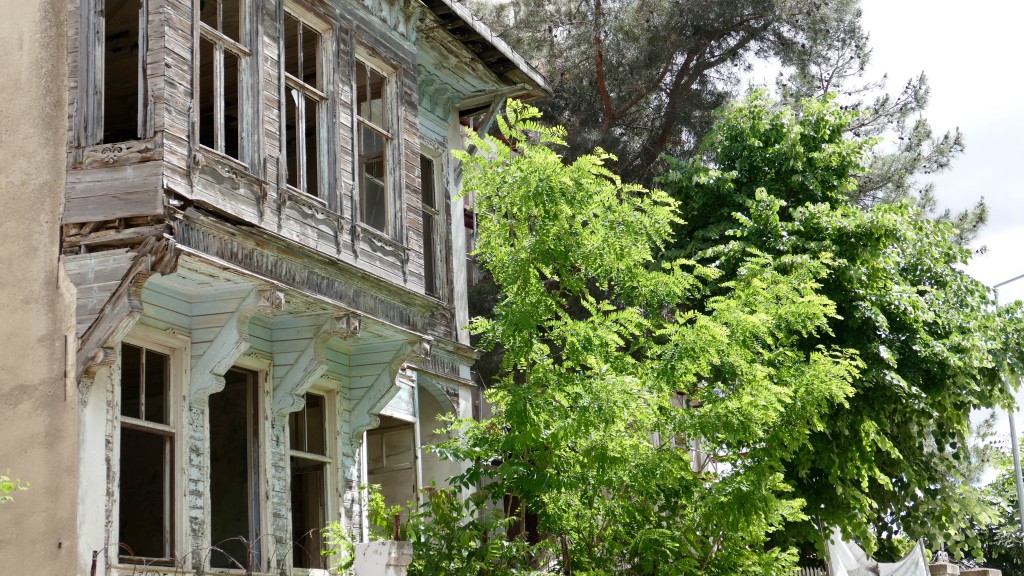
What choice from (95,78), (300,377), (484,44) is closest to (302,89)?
(95,78)

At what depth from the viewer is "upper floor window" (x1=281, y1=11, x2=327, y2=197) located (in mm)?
13359

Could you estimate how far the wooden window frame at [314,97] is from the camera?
1318cm

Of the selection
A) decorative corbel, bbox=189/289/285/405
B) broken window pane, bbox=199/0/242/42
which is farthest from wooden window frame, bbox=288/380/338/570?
broken window pane, bbox=199/0/242/42

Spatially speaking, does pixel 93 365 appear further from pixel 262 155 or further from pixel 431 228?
pixel 431 228

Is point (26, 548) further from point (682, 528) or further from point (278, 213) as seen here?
point (682, 528)

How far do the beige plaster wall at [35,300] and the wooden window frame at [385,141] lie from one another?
3.65m

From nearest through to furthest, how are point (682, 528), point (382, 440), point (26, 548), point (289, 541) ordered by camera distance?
point (26, 548) < point (682, 528) < point (289, 541) < point (382, 440)

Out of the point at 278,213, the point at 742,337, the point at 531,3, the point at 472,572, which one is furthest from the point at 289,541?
the point at 531,3

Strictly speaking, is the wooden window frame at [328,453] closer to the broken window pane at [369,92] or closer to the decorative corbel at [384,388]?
the decorative corbel at [384,388]

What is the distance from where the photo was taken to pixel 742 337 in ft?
42.2

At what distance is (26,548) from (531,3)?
57.2 feet

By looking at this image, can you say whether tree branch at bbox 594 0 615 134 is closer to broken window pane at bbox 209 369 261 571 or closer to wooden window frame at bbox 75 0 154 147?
broken window pane at bbox 209 369 261 571

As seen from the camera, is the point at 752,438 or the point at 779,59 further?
the point at 779,59

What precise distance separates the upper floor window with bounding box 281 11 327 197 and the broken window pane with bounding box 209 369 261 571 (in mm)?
2457
